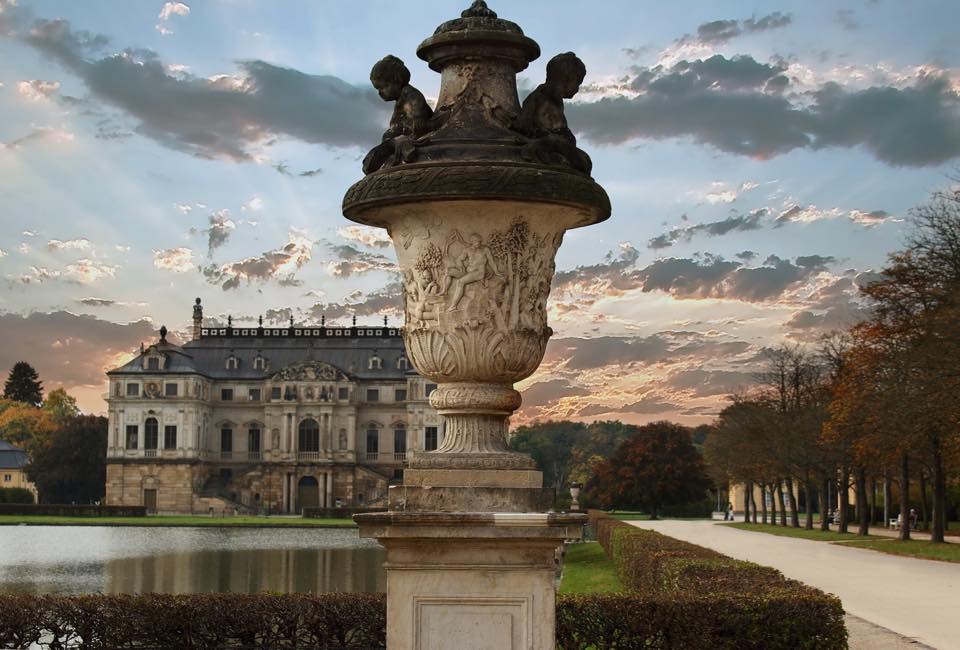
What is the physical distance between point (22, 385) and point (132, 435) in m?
48.3

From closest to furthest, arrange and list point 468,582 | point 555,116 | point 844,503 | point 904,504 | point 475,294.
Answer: point 468,582
point 475,294
point 555,116
point 904,504
point 844,503

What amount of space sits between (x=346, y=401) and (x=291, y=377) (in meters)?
5.12

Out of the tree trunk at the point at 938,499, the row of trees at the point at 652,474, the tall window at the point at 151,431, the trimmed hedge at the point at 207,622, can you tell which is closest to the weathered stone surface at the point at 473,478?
the trimmed hedge at the point at 207,622

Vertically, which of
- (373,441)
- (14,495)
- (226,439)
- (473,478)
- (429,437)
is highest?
(429,437)

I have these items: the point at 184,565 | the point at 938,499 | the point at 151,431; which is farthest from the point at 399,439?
the point at 184,565

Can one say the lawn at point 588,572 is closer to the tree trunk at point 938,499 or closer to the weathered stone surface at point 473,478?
the tree trunk at point 938,499

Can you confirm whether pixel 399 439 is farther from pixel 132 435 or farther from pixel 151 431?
pixel 132 435

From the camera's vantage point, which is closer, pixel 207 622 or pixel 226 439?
pixel 207 622

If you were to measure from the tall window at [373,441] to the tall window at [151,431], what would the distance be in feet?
58.3

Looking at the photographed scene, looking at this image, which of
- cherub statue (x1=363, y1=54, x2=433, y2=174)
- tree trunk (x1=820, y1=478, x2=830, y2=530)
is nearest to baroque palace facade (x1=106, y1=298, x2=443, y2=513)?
tree trunk (x1=820, y1=478, x2=830, y2=530)

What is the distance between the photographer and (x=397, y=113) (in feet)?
22.1

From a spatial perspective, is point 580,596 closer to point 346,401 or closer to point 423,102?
point 423,102

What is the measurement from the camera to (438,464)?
632 centimetres

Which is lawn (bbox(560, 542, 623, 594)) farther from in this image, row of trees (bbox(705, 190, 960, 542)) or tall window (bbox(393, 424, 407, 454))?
tall window (bbox(393, 424, 407, 454))
